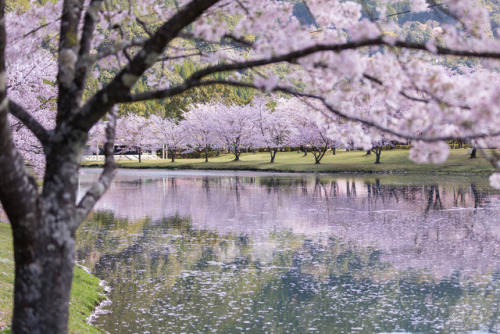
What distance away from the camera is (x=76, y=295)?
46.9 feet

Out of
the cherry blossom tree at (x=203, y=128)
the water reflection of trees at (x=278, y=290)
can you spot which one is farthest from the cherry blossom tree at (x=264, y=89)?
the cherry blossom tree at (x=203, y=128)

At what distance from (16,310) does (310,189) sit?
38.8m

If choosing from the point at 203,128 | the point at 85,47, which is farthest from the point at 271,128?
the point at 85,47

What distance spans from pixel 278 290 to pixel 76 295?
17.2ft

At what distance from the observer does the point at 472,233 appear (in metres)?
23.1

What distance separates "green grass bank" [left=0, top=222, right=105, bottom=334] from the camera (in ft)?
36.9

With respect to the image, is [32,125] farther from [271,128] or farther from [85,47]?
[271,128]

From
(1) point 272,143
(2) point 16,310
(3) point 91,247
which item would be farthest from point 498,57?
(1) point 272,143

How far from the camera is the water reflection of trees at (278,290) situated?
12.8 m

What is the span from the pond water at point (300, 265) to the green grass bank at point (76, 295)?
0.49 meters

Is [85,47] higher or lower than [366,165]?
higher

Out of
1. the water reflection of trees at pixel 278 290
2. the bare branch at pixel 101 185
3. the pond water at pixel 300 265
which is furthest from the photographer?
the pond water at pixel 300 265

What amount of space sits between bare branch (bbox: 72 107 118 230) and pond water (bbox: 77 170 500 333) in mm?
6219

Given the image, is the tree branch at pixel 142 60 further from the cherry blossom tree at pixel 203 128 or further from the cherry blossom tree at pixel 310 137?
the cherry blossom tree at pixel 203 128
